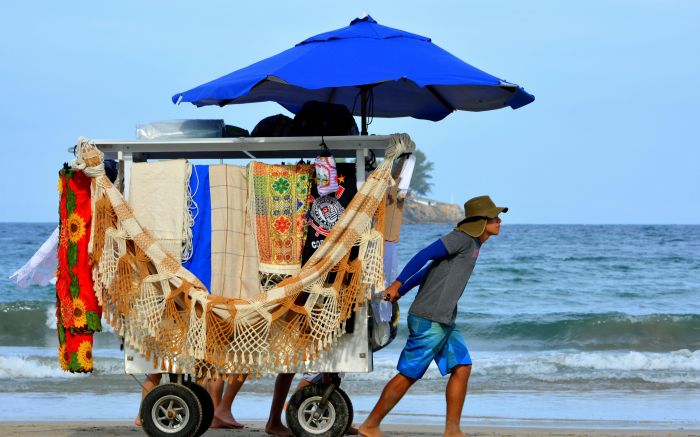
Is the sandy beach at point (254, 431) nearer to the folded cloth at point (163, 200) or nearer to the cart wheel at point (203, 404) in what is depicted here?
the cart wheel at point (203, 404)

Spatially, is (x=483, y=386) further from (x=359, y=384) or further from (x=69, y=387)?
(x=69, y=387)

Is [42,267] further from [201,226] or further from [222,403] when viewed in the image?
[222,403]

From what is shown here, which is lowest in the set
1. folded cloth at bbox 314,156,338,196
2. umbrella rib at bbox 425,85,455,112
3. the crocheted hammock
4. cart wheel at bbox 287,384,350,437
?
cart wheel at bbox 287,384,350,437

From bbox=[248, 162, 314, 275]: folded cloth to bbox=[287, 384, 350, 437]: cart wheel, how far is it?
2.26ft

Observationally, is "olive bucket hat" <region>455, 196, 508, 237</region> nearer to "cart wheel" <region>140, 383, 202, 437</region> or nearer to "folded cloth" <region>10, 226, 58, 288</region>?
"cart wheel" <region>140, 383, 202, 437</region>

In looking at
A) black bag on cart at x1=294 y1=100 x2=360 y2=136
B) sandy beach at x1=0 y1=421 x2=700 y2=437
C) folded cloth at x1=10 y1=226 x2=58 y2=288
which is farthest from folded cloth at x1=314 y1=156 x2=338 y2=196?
sandy beach at x1=0 y1=421 x2=700 y2=437

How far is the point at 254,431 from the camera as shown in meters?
7.13

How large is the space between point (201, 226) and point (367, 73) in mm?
1233

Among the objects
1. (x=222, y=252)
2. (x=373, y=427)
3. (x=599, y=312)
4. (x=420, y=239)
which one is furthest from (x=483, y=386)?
(x=420, y=239)

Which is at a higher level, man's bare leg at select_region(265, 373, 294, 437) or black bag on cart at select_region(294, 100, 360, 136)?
black bag on cart at select_region(294, 100, 360, 136)

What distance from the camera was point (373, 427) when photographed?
6078 mm

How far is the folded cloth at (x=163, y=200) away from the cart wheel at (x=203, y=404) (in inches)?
29.0

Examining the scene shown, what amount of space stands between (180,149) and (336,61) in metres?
1.00

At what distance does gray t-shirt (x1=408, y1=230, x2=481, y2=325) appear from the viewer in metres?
5.98
